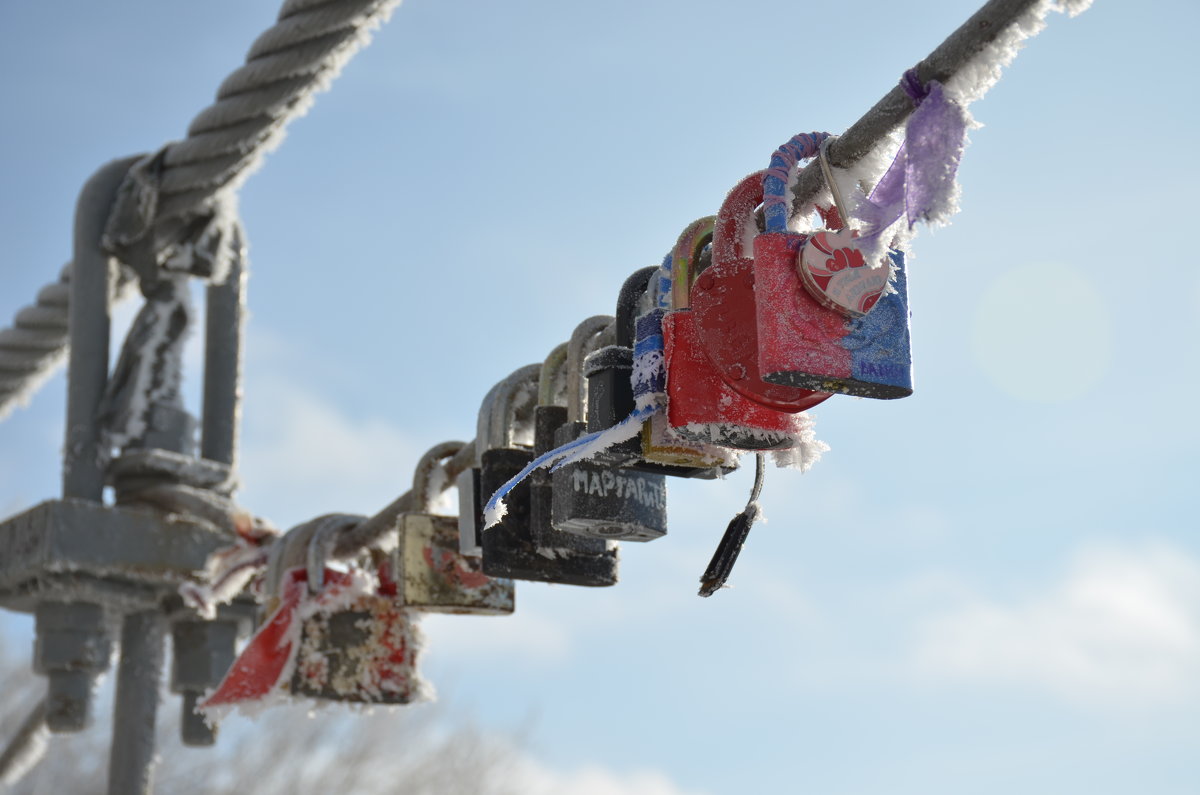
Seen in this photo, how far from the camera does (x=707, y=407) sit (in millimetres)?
1711

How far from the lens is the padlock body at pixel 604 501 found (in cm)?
198

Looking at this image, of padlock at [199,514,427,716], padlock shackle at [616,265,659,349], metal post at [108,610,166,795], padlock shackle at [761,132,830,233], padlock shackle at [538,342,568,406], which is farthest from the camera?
metal post at [108,610,166,795]

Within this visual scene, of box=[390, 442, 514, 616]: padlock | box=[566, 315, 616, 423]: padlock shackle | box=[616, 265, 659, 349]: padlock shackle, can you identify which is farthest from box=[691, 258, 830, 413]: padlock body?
box=[390, 442, 514, 616]: padlock

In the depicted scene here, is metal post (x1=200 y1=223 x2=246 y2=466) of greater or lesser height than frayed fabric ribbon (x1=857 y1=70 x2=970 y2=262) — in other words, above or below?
above

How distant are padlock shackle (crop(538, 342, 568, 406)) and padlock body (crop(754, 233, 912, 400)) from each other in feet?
2.37

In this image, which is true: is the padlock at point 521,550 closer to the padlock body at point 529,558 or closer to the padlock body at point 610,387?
the padlock body at point 529,558

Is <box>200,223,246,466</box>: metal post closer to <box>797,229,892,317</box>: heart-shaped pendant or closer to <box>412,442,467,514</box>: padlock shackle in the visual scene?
<box>412,442,467,514</box>: padlock shackle

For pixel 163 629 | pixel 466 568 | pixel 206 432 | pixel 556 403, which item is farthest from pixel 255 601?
pixel 556 403

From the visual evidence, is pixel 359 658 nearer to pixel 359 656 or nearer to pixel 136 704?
pixel 359 656

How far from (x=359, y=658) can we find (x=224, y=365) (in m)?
1.18

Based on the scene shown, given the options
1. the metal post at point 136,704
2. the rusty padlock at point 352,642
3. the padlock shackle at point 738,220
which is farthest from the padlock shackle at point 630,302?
the metal post at point 136,704

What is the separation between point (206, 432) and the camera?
151 inches

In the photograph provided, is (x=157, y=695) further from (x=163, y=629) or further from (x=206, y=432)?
(x=206, y=432)

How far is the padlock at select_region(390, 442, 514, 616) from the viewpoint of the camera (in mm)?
2598
